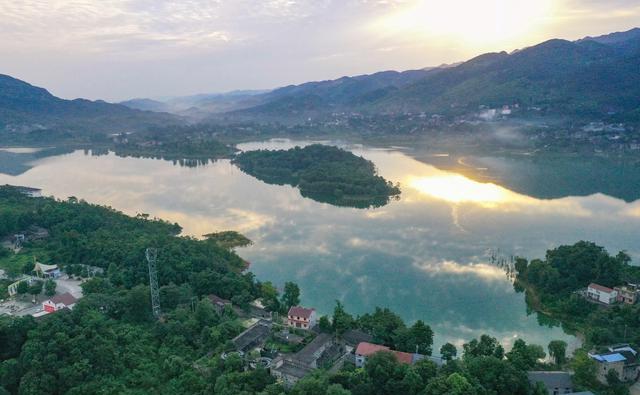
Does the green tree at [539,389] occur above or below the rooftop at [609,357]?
below

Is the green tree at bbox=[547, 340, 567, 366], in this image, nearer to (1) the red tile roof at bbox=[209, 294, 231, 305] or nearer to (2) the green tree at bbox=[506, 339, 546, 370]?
(2) the green tree at bbox=[506, 339, 546, 370]

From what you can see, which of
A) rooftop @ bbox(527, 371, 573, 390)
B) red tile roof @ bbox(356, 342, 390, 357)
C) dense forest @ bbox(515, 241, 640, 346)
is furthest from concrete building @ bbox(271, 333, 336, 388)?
dense forest @ bbox(515, 241, 640, 346)

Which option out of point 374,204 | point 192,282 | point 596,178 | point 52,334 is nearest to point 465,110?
point 596,178

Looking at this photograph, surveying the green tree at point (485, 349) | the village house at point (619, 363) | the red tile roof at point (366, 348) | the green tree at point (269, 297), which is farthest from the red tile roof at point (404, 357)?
the green tree at point (269, 297)

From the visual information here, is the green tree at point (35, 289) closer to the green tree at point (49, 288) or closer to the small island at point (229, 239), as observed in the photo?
the green tree at point (49, 288)

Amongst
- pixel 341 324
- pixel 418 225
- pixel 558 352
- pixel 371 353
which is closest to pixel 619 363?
pixel 558 352

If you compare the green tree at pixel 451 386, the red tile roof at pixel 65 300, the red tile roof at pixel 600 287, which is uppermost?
the green tree at pixel 451 386
